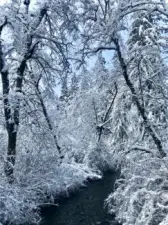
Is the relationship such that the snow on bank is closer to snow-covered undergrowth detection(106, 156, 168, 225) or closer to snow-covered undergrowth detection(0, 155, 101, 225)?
snow-covered undergrowth detection(0, 155, 101, 225)

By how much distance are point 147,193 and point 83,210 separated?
21.7 ft

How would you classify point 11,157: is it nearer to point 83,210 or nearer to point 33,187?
point 33,187

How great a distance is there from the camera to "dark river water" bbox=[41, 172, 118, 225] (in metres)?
14.1

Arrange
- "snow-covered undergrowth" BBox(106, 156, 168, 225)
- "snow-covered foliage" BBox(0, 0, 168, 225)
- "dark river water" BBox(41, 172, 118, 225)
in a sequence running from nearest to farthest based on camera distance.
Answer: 1. "snow-covered undergrowth" BBox(106, 156, 168, 225)
2. "snow-covered foliage" BBox(0, 0, 168, 225)
3. "dark river water" BBox(41, 172, 118, 225)

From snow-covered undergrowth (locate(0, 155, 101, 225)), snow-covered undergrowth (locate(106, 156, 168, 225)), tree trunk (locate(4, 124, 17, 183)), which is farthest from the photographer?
tree trunk (locate(4, 124, 17, 183))

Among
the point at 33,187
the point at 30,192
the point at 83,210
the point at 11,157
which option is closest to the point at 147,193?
the point at 30,192

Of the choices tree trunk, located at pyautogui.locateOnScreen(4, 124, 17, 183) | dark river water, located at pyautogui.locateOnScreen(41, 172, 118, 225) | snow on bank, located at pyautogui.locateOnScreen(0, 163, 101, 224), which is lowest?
dark river water, located at pyautogui.locateOnScreen(41, 172, 118, 225)

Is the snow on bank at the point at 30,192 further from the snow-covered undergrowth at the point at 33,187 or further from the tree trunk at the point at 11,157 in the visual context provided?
the tree trunk at the point at 11,157

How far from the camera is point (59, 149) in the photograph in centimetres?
2098

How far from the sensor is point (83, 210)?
51.9ft

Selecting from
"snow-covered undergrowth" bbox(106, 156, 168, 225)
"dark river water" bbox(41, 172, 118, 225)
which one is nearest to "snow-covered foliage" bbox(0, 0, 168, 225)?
"snow-covered undergrowth" bbox(106, 156, 168, 225)

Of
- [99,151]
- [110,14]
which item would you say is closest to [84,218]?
[110,14]

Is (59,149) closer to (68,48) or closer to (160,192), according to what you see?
(68,48)

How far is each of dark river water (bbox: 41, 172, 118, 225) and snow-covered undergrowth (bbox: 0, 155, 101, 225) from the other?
1.73ft
